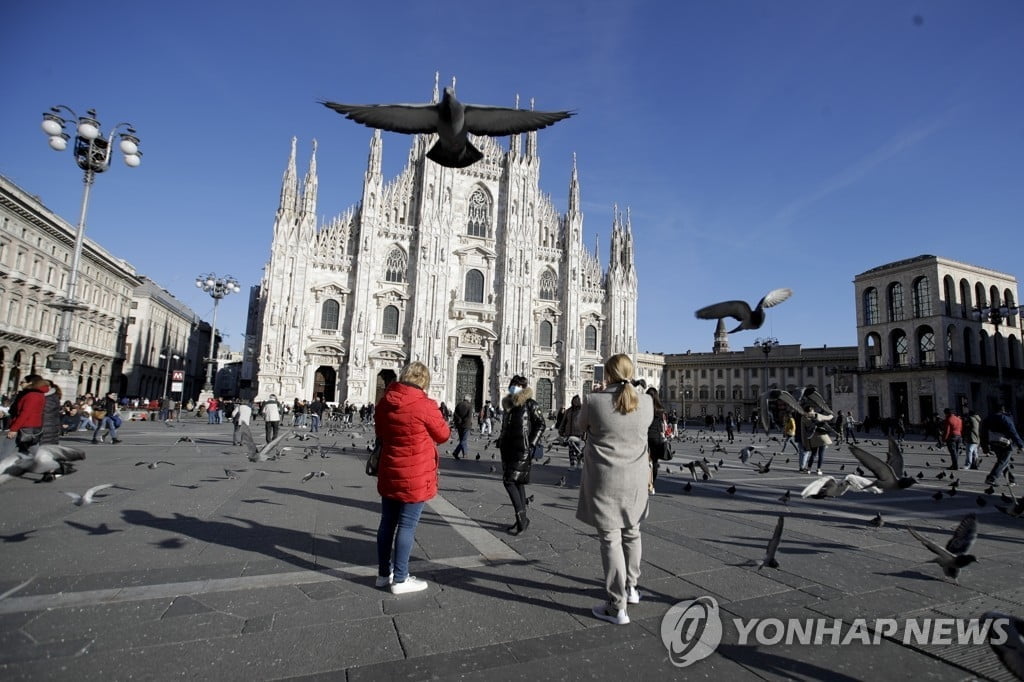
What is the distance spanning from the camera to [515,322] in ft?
119

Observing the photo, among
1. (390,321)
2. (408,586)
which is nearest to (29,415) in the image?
(408,586)

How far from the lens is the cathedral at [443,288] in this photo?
32.5 meters

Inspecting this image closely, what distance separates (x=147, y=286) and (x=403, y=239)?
35563mm

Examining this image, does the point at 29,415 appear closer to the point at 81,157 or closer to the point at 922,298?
the point at 81,157

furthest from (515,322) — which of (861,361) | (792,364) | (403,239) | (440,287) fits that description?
(792,364)

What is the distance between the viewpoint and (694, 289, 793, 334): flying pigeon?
300 inches

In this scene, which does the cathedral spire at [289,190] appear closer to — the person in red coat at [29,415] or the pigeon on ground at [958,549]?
the person in red coat at [29,415]

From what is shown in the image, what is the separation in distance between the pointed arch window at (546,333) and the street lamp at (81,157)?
2767cm

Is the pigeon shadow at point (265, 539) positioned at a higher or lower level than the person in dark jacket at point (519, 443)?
lower

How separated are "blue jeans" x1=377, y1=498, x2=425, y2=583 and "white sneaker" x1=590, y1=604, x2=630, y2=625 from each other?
4.05ft

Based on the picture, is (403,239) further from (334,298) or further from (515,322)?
(515,322)

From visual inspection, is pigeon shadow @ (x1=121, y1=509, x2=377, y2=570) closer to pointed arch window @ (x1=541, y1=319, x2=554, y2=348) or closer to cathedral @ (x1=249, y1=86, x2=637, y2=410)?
cathedral @ (x1=249, y1=86, x2=637, y2=410)

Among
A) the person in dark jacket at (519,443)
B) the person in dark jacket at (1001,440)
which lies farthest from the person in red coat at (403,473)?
the person in dark jacket at (1001,440)

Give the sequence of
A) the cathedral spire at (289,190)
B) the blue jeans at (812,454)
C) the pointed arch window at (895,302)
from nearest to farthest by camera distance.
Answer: the blue jeans at (812,454) < the cathedral spire at (289,190) < the pointed arch window at (895,302)
